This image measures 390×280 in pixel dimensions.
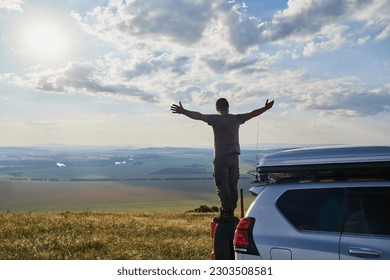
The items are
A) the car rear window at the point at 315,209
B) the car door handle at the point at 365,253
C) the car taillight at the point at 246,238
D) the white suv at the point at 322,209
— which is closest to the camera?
the car door handle at the point at 365,253

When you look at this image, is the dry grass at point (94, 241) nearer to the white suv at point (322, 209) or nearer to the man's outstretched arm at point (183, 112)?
the man's outstretched arm at point (183, 112)

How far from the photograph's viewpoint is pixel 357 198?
182 inches

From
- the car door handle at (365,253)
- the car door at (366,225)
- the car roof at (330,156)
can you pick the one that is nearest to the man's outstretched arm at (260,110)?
the car roof at (330,156)

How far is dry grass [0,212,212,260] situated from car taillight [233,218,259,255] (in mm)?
4715

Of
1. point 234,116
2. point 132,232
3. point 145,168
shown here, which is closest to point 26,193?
point 145,168

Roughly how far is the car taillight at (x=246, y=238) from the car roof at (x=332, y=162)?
694 mm

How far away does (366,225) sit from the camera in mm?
4496

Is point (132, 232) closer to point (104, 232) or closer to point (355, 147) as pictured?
point (104, 232)

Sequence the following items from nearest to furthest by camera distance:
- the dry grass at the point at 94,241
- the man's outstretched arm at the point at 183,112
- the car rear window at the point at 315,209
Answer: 1. the car rear window at the point at 315,209
2. the man's outstretched arm at the point at 183,112
3. the dry grass at the point at 94,241

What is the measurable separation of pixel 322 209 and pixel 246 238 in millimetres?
950

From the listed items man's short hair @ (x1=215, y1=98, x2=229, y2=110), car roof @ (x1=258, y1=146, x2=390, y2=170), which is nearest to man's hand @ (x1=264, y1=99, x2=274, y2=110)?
man's short hair @ (x1=215, y1=98, x2=229, y2=110)

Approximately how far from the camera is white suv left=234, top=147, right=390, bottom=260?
4.49 m

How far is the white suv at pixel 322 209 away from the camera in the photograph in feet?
14.7
